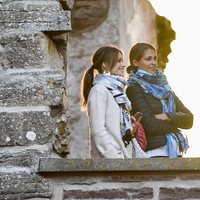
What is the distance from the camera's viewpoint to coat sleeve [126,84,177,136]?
14.9ft

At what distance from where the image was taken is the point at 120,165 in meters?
3.65

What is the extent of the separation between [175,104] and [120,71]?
0.40m

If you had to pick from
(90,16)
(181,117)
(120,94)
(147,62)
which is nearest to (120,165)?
(120,94)

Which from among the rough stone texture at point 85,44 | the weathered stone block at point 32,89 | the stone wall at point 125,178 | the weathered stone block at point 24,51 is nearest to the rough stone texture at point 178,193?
the stone wall at point 125,178

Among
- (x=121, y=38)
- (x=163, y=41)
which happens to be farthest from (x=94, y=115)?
(x=163, y=41)

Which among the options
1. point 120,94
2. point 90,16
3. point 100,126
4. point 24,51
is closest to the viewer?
point 24,51

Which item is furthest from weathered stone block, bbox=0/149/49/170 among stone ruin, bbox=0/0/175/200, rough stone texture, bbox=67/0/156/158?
rough stone texture, bbox=67/0/156/158

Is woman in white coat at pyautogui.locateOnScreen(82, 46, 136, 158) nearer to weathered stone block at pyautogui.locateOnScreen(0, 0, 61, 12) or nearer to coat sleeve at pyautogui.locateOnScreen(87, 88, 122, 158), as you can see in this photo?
coat sleeve at pyautogui.locateOnScreen(87, 88, 122, 158)

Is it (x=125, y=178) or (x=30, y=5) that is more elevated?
→ (x=30, y=5)

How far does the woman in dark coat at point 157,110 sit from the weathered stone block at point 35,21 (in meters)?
0.82

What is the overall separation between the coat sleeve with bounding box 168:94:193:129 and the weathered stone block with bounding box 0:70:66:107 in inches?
36.9

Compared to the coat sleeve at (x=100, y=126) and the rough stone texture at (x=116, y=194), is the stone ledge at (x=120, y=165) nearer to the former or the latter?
the rough stone texture at (x=116, y=194)

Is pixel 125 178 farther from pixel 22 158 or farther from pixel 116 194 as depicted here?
pixel 22 158

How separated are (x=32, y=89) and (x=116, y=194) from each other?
1.88ft
